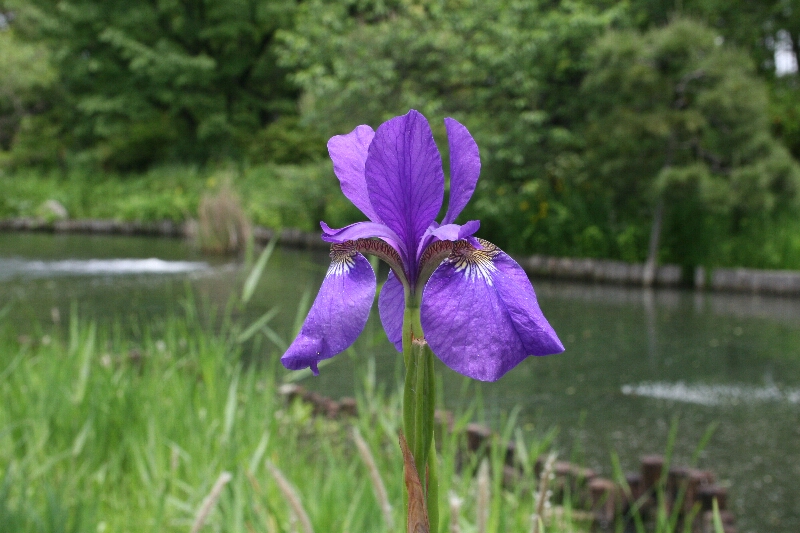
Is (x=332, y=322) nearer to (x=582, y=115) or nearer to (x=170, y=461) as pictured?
(x=170, y=461)

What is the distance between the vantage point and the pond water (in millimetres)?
3684

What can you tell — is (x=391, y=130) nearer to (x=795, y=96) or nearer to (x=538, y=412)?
(x=538, y=412)

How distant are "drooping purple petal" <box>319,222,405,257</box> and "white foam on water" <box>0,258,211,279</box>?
10.1m

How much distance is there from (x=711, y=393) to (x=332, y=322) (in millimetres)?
4846

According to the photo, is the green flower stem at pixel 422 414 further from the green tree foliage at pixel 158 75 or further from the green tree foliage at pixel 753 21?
the green tree foliage at pixel 158 75

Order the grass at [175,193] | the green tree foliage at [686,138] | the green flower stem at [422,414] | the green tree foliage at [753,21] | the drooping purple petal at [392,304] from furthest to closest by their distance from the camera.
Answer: the grass at [175,193], the green tree foliage at [753,21], the green tree foliage at [686,138], the drooping purple petal at [392,304], the green flower stem at [422,414]

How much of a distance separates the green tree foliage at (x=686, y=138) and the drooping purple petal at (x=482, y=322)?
28.8ft

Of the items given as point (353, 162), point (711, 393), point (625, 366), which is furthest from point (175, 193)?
point (353, 162)

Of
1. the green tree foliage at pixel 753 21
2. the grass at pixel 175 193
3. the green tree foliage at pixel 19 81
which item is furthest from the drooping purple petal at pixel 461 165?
the green tree foliage at pixel 19 81

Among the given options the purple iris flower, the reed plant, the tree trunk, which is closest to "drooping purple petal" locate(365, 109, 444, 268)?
the purple iris flower

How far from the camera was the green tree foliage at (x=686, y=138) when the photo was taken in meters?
8.56

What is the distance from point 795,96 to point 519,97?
4.58 m

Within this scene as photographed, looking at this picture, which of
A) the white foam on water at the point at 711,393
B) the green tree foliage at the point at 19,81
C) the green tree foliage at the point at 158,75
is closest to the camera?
the white foam on water at the point at 711,393

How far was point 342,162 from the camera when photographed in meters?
0.56
